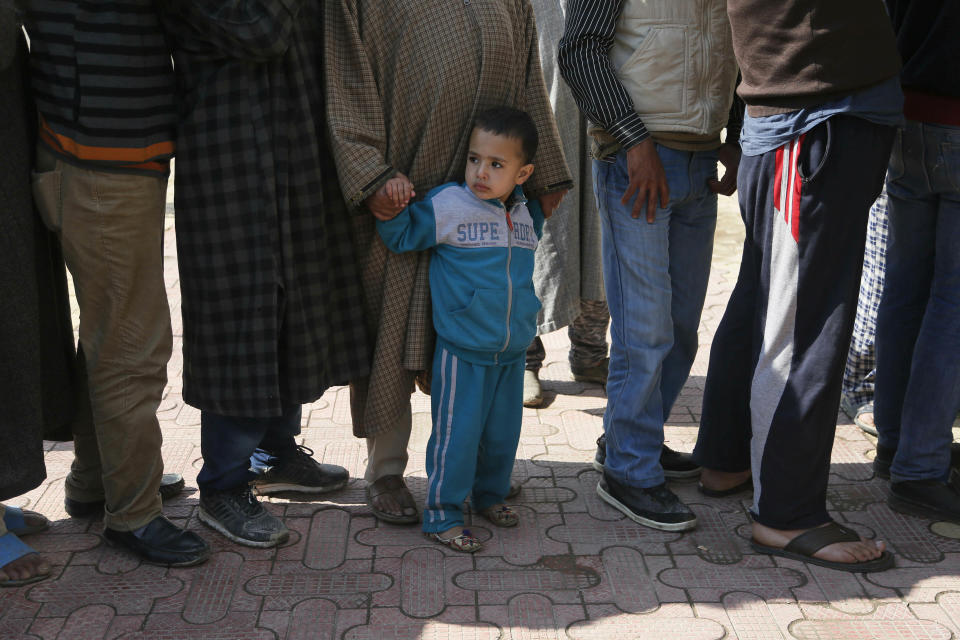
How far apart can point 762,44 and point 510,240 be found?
90cm

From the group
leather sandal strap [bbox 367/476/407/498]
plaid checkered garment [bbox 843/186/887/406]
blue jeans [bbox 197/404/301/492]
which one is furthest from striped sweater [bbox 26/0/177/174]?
plaid checkered garment [bbox 843/186/887/406]

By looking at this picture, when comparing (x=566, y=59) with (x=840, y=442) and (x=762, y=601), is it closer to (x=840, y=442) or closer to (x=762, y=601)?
(x=762, y=601)

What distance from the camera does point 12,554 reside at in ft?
9.46

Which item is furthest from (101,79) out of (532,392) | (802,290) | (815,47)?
(532,392)

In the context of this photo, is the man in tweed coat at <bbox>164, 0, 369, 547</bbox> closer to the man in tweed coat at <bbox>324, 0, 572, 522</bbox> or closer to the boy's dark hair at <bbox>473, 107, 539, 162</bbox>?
the man in tweed coat at <bbox>324, 0, 572, 522</bbox>

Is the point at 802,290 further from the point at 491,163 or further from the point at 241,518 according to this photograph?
the point at 241,518

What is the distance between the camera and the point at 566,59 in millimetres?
3012

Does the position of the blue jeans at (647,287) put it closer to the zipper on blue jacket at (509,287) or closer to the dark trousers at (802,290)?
the dark trousers at (802,290)

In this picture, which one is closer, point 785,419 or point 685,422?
point 785,419

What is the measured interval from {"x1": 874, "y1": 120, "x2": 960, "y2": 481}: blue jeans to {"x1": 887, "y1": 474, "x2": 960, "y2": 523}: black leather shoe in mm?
30

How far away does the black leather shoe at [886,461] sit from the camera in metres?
3.57

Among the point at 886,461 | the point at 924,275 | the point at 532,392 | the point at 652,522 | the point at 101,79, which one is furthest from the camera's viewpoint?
the point at 532,392

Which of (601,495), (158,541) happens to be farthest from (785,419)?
(158,541)

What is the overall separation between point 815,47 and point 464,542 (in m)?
1.75
